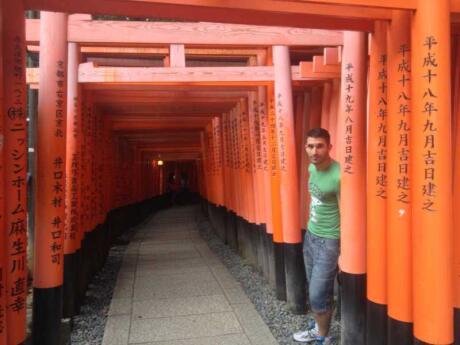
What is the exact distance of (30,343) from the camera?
404cm

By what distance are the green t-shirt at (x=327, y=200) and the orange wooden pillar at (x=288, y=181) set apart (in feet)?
4.19

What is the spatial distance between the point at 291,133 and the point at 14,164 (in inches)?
124

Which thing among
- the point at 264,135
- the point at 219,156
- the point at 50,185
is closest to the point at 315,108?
the point at 264,135

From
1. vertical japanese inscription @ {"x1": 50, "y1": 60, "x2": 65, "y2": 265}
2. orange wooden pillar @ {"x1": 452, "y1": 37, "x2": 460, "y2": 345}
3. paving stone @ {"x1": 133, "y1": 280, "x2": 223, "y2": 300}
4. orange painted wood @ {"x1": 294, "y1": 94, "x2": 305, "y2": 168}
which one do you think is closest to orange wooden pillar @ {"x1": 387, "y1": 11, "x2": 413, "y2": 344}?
orange wooden pillar @ {"x1": 452, "y1": 37, "x2": 460, "y2": 345}

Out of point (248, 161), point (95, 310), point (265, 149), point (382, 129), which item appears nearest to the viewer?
point (382, 129)

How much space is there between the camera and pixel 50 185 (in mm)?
3646

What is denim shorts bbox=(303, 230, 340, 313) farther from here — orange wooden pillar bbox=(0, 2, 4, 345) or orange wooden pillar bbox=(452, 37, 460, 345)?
orange wooden pillar bbox=(0, 2, 4, 345)

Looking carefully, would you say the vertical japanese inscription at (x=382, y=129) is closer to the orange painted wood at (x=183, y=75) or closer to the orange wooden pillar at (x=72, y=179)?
the orange painted wood at (x=183, y=75)

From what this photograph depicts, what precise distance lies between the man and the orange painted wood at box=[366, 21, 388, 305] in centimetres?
65

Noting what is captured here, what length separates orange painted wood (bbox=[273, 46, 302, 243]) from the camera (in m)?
5.02

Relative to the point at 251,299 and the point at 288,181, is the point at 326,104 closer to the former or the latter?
the point at 288,181

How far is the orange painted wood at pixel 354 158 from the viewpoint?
129 inches

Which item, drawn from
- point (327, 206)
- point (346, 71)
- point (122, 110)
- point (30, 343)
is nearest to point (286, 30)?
point (346, 71)

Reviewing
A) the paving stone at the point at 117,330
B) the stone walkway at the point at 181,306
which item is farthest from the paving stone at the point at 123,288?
the paving stone at the point at 117,330
